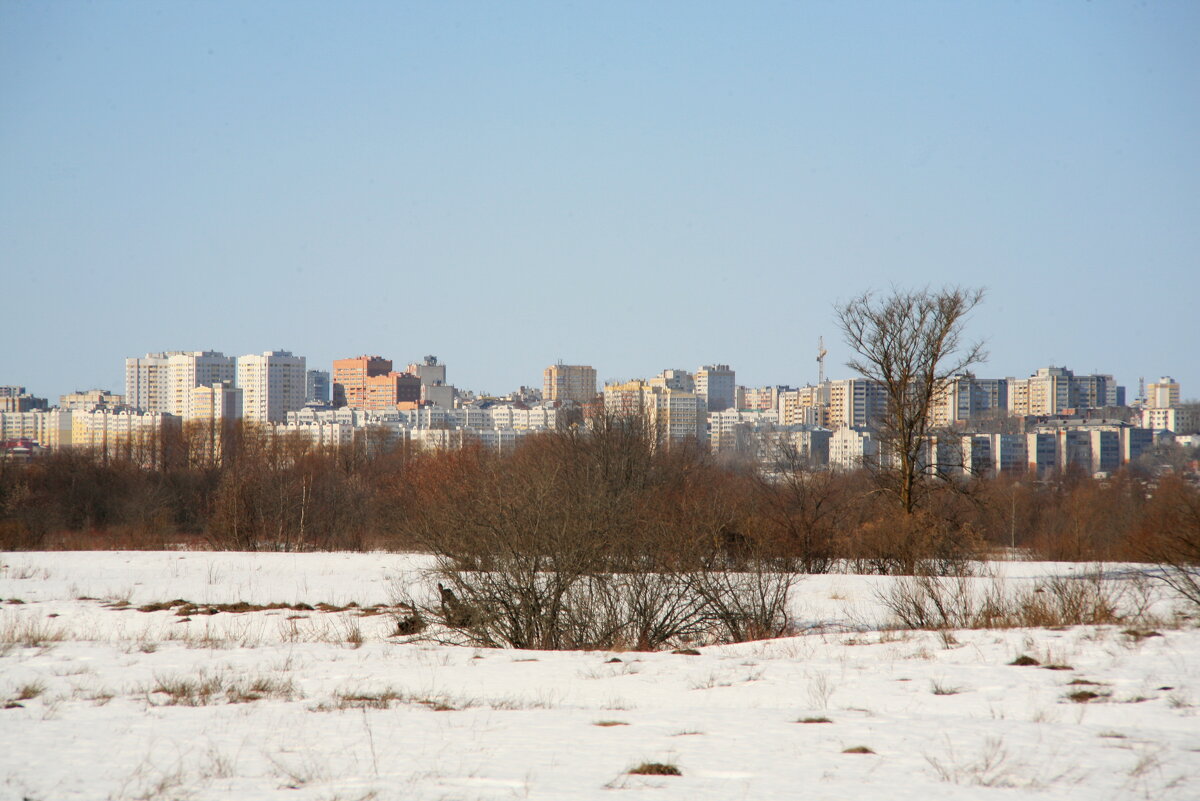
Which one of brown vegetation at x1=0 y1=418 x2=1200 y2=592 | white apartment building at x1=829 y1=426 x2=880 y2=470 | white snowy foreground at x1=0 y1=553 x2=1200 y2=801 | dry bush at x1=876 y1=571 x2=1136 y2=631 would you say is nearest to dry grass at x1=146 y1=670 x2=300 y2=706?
white snowy foreground at x1=0 y1=553 x2=1200 y2=801

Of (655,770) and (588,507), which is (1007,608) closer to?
(588,507)

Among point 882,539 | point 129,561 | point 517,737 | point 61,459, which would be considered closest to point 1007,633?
point 517,737

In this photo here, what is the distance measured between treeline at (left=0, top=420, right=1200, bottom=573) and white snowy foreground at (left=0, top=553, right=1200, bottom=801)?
2.53 meters

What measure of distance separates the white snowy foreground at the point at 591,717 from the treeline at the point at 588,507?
2529mm

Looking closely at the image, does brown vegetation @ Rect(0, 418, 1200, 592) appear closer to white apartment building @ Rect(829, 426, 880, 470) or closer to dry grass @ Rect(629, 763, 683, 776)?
dry grass @ Rect(629, 763, 683, 776)

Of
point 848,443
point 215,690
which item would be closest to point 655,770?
point 215,690

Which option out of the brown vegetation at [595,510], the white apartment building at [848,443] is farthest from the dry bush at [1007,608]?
the white apartment building at [848,443]

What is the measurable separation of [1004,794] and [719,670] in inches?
233

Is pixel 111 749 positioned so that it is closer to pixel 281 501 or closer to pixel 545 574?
pixel 545 574

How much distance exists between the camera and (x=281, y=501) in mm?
46781

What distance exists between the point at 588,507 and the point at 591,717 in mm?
7159

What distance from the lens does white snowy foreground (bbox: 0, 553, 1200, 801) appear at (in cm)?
722

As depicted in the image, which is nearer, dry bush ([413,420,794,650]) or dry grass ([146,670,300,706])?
dry grass ([146,670,300,706])

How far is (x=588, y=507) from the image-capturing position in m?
16.9
